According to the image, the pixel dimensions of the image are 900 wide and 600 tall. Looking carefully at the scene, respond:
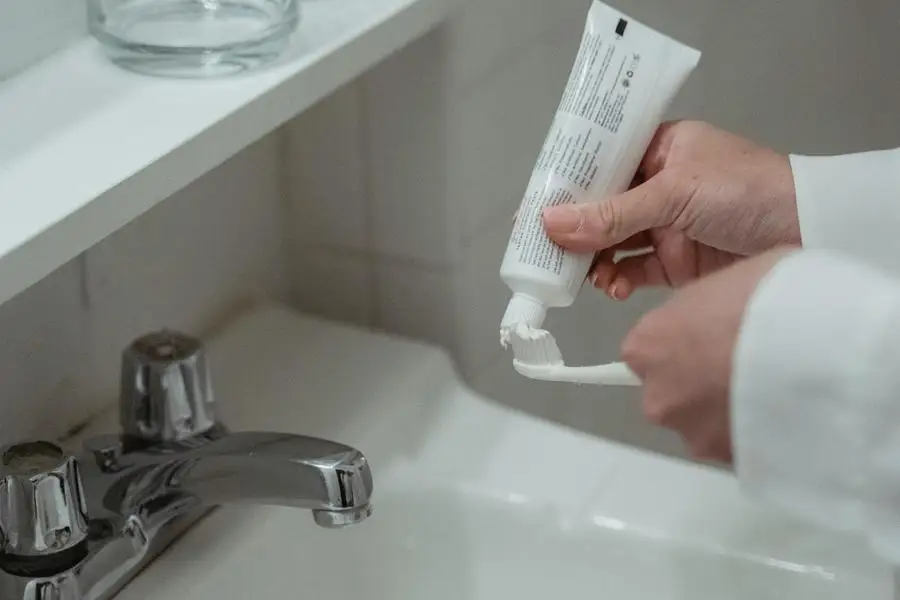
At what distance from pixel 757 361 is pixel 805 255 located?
44 mm

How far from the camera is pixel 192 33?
1.92 feet

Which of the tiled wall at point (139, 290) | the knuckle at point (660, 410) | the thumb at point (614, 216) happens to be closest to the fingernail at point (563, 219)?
the thumb at point (614, 216)

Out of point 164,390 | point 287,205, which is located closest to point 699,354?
point 164,390

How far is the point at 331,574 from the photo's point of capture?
0.65m

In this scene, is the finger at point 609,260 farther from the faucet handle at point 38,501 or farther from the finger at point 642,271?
the faucet handle at point 38,501

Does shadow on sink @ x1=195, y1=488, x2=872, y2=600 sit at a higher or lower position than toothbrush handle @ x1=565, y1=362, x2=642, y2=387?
lower

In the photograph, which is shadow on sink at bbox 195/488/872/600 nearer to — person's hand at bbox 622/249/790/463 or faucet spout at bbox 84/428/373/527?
faucet spout at bbox 84/428/373/527

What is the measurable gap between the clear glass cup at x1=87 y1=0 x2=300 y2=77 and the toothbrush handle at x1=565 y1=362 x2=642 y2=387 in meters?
0.18

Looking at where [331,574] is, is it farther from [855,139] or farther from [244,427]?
[855,139]

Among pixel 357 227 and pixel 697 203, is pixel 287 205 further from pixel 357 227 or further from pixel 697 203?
pixel 697 203

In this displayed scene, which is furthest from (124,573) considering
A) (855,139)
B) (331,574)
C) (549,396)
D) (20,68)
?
(855,139)

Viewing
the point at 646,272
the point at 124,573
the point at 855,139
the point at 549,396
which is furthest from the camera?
the point at 855,139

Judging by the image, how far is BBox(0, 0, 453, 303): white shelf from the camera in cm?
46

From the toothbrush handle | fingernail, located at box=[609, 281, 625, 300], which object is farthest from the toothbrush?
fingernail, located at box=[609, 281, 625, 300]
